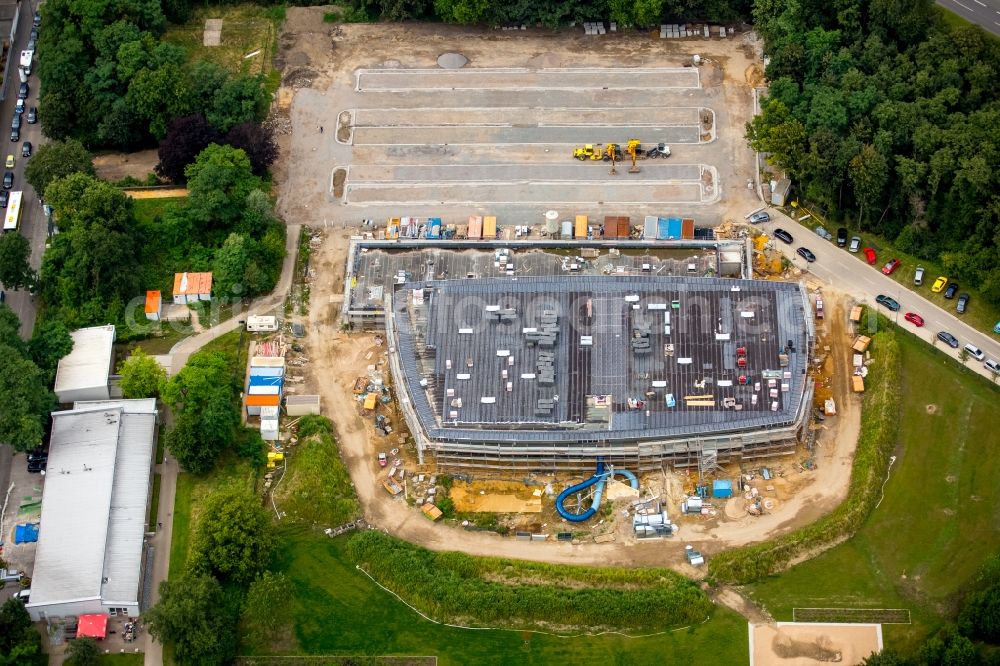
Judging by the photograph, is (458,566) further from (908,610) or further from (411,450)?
(908,610)

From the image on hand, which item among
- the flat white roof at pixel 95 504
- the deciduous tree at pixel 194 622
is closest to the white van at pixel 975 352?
the deciduous tree at pixel 194 622

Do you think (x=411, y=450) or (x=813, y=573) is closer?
(x=813, y=573)

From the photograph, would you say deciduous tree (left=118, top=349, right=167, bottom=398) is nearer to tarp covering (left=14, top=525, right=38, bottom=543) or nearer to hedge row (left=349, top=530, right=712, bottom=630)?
tarp covering (left=14, top=525, right=38, bottom=543)

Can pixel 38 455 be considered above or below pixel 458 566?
above

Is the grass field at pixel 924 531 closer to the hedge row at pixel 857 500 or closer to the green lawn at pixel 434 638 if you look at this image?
the hedge row at pixel 857 500

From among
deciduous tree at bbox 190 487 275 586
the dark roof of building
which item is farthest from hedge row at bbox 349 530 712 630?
the dark roof of building

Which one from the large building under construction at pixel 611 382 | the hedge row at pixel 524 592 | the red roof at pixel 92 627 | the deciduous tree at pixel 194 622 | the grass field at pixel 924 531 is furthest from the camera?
the large building under construction at pixel 611 382

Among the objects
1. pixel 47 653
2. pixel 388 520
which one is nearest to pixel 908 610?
pixel 388 520
